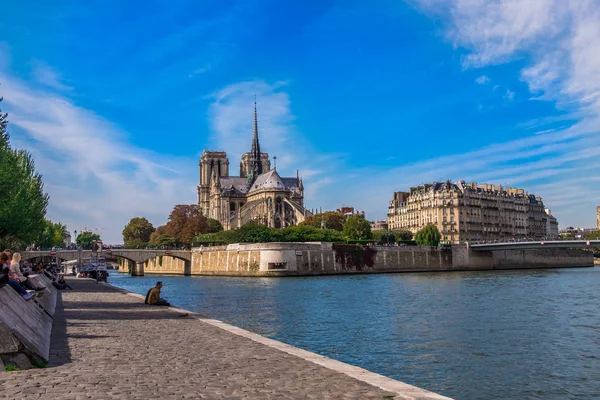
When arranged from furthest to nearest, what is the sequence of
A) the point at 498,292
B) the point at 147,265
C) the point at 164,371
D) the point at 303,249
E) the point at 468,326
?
the point at 147,265, the point at 303,249, the point at 498,292, the point at 468,326, the point at 164,371

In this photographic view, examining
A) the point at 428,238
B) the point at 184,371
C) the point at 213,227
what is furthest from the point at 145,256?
the point at 184,371

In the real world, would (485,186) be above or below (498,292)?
above

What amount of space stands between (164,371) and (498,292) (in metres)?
32.1

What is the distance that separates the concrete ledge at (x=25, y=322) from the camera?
9992 millimetres

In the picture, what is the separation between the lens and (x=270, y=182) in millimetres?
140375

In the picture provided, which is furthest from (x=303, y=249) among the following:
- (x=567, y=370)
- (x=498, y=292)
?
(x=567, y=370)

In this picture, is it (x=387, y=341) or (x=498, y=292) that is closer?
(x=387, y=341)

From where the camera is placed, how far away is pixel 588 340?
18.6 metres

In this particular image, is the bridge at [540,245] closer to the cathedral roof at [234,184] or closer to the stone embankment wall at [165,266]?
the stone embankment wall at [165,266]

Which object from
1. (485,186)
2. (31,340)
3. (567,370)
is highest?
(485,186)

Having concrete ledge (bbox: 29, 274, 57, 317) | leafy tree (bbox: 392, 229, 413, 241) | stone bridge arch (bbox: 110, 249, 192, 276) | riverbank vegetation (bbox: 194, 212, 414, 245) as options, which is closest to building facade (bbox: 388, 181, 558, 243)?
leafy tree (bbox: 392, 229, 413, 241)

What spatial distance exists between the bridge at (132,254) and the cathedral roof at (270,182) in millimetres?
48925

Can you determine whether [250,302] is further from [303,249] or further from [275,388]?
[303,249]

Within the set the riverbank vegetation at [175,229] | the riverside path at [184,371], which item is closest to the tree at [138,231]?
the riverbank vegetation at [175,229]
